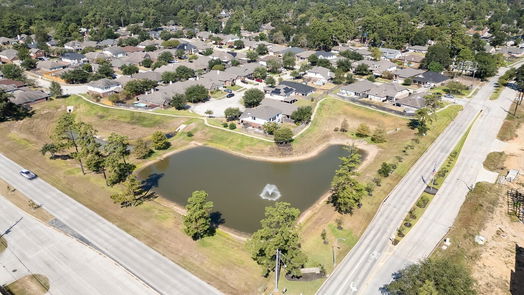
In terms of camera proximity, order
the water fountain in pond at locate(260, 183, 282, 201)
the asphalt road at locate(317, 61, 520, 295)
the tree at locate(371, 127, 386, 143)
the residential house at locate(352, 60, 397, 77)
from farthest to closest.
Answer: the residential house at locate(352, 60, 397, 77), the tree at locate(371, 127, 386, 143), the water fountain in pond at locate(260, 183, 282, 201), the asphalt road at locate(317, 61, 520, 295)

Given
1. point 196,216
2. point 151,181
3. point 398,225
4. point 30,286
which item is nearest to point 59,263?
point 30,286

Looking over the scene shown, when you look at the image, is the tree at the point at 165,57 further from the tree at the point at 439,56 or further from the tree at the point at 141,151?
the tree at the point at 439,56

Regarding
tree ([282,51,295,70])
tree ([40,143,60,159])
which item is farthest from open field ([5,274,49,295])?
tree ([282,51,295,70])

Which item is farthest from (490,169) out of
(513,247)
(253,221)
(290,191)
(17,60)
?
(17,60)

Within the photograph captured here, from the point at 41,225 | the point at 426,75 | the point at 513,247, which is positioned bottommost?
the point at 41,225

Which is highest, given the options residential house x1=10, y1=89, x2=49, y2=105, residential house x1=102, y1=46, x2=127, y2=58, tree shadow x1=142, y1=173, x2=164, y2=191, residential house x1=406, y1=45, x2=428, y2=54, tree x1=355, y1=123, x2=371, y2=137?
Answer: residential house x1=406, y1=45, x2=428, y2=54

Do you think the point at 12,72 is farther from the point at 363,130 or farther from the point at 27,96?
A: the point at 363,130

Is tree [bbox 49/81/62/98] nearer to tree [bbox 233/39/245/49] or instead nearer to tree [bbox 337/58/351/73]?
tree [bbox 233/39/245/49]

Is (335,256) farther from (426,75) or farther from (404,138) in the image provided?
(426,75)
